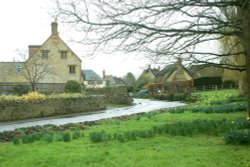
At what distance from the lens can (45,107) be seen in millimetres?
33750

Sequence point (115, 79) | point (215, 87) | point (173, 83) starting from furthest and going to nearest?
point (115, 79) → point (173, 83) → point (215, 87)

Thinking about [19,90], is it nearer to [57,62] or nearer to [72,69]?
[57,62]

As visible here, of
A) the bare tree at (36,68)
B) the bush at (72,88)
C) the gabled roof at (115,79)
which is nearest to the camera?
the bush at (72,88)

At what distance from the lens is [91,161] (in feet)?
29.6

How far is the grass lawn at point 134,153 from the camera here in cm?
862

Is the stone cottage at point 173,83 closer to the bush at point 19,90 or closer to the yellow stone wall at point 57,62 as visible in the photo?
the yellow stone wall at point 57,62

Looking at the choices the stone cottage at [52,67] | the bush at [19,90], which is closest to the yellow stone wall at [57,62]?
the stone cottage at [52,67]

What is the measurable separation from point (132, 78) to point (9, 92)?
3048 inches

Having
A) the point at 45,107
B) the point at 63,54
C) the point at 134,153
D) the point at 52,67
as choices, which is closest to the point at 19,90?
the point at 52,67

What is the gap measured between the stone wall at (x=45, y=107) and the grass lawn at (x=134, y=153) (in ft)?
63.1

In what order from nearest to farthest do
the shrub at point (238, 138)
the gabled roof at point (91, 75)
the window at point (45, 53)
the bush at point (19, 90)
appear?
the shrub at point (238, 138) → the bush at point (19, 90) → the window at point (45, 53) → the gabled roof at point (91, 75)

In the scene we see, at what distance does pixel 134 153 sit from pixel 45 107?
25.1 metres

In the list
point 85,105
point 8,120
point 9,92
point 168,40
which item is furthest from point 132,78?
point 168,40

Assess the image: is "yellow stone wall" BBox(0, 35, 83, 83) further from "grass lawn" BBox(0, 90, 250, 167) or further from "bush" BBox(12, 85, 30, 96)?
"grass lawn" BBox(0, 90, 250, 167)
